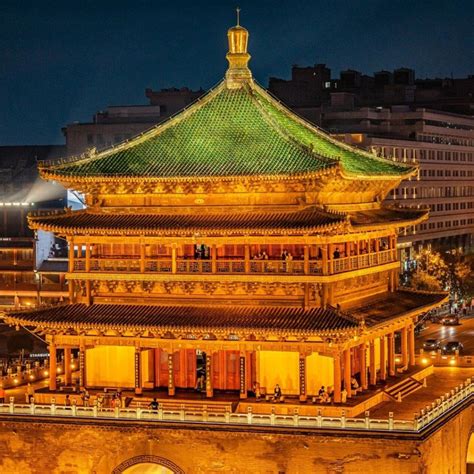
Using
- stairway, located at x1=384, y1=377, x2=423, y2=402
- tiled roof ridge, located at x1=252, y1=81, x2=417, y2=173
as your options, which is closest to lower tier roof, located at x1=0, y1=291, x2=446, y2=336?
stairway, located at x1=384, y1=377, x2=423, y2=402

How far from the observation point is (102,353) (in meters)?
54.7

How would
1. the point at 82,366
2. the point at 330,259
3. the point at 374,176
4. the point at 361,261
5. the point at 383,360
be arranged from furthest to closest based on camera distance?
the point at 374,176 < the point at 383,360 < the point at 361,261 < the point at 82,366 < the point at 330,259

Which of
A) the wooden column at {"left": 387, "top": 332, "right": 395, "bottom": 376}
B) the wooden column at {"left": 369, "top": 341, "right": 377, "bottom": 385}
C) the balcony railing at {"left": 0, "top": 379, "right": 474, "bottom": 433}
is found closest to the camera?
the balcony railing at {"left": 0, "top": 379, "right": 474, "bottom": 433}

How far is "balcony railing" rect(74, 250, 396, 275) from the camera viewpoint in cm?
5206

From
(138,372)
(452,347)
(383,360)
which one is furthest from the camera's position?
(452,347)

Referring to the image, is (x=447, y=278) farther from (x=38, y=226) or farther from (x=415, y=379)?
(x=38, y=226)

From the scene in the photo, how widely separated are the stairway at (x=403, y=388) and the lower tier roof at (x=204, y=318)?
2.94 m

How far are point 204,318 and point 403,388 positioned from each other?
963 cm

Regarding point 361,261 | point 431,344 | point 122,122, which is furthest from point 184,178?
point 122,122

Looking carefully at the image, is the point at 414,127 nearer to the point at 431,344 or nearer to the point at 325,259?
the point at 431,344

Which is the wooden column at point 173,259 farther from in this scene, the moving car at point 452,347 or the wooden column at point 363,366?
the moving car at point 452,347

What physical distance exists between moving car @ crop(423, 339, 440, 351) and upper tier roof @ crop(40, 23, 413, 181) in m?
23.0

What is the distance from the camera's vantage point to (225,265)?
52.9m

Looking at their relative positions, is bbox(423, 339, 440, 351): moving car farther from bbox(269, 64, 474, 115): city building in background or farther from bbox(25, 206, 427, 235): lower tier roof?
bbox(269, 64, 474, 115): city building in background
